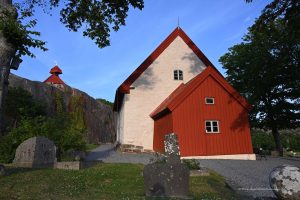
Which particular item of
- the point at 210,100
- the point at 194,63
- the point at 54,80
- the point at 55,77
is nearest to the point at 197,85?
the point at 210,100

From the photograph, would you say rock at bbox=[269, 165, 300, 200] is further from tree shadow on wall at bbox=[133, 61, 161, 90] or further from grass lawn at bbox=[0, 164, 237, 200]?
tree shadow on wall at bbox=[133, 61, 161, 90]

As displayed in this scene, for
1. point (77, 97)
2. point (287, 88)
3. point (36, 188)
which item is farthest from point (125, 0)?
point (77, 97)

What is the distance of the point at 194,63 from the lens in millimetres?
27312

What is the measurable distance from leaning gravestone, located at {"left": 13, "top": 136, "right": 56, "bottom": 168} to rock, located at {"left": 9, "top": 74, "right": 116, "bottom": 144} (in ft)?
59.7

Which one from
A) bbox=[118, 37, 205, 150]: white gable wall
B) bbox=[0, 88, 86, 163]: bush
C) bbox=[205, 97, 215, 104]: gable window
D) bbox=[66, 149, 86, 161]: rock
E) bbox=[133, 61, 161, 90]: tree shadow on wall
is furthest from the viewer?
bbox=[133, 61, 161, 90]: tree shadow on wall

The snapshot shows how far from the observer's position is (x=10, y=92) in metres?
28.0

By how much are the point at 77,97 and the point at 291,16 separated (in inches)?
1179

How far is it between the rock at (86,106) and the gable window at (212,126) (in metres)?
18.5

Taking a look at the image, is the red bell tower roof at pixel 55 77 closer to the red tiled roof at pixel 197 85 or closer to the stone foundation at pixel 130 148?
the stone foundation at pixel 130 148

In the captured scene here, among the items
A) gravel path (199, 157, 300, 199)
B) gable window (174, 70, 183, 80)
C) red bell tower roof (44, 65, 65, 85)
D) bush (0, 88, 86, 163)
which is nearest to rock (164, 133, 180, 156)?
gravel path (199, 157, 300, 199)

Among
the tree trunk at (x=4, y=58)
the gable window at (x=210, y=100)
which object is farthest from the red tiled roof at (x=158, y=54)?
the tree trunk at (x=4, y=58)

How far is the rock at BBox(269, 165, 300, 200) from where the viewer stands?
664 cm

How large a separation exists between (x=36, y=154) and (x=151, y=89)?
13443mm

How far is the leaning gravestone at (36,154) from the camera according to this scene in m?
14.1
